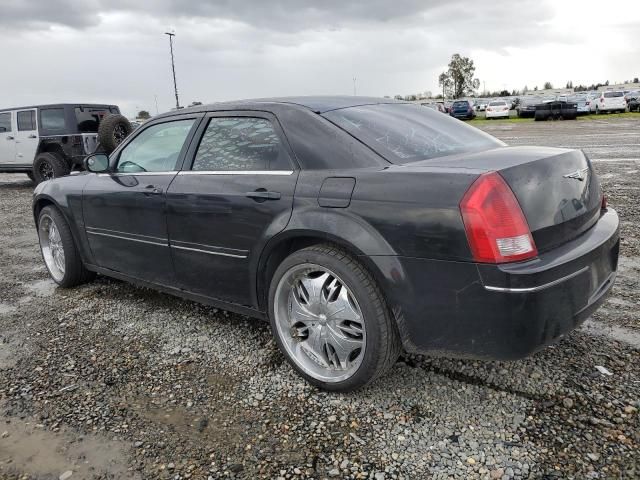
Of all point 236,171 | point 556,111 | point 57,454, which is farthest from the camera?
point 556,111

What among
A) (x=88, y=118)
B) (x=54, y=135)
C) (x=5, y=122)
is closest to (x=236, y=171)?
(x=88, y=118)

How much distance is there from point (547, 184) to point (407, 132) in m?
0.89

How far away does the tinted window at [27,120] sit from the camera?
11836 mm

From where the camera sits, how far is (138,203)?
3627 mm

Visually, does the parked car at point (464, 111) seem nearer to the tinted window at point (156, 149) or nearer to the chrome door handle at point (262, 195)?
the tinted window at point (156, 149)

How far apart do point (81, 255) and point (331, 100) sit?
2.58 meters

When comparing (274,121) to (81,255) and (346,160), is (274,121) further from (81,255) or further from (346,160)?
(81,255)

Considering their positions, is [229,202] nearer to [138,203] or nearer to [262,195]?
[262,195]

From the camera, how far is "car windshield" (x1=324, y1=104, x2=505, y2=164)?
2756 millimetres

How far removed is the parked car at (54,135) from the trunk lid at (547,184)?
1031 centimetres

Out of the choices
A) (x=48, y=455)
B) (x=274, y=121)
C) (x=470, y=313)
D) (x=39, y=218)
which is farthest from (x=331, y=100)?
(x=39, y=218)

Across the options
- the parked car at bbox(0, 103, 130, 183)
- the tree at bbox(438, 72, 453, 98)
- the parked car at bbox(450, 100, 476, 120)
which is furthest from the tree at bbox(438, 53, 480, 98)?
the parked car at bbox(0, 103, 130, 183)

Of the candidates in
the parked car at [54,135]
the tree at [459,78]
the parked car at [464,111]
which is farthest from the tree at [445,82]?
the parked car at [54,135]

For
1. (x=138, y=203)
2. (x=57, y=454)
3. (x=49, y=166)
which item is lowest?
(x=57, y=454)
